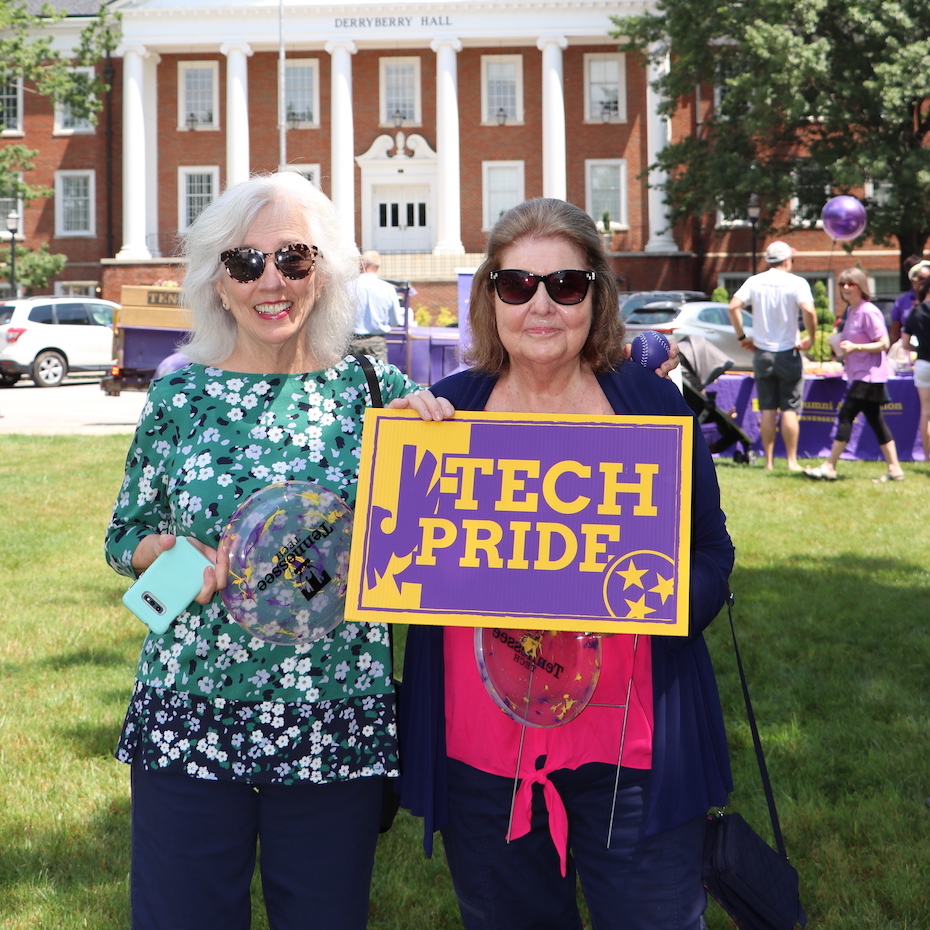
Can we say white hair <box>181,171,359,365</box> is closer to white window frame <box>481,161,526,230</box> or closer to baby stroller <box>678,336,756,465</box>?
Result: baby stroller <box>678,336,756,465</box>

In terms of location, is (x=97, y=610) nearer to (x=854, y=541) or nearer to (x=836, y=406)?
(x=854, y=541)

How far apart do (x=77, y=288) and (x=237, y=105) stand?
31.8 ft

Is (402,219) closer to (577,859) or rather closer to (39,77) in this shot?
(39,77)

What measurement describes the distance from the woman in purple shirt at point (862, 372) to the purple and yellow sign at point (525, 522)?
352 inches

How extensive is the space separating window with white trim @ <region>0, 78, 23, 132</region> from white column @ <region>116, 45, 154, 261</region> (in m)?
4.78

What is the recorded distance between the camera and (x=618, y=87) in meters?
45.8

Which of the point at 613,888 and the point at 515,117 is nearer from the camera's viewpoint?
the point at 613,888

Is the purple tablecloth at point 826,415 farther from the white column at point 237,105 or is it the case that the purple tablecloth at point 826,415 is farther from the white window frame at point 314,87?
the white window frame at point 314,87

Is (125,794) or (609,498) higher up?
(609,498)

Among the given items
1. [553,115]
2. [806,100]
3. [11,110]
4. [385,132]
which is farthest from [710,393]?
[11,110]

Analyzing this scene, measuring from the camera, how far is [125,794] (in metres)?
4.36

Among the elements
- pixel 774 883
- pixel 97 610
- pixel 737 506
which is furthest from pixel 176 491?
pixel 737 506

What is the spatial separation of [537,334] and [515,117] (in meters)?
45.7

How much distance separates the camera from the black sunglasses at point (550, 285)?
2.48 meters
